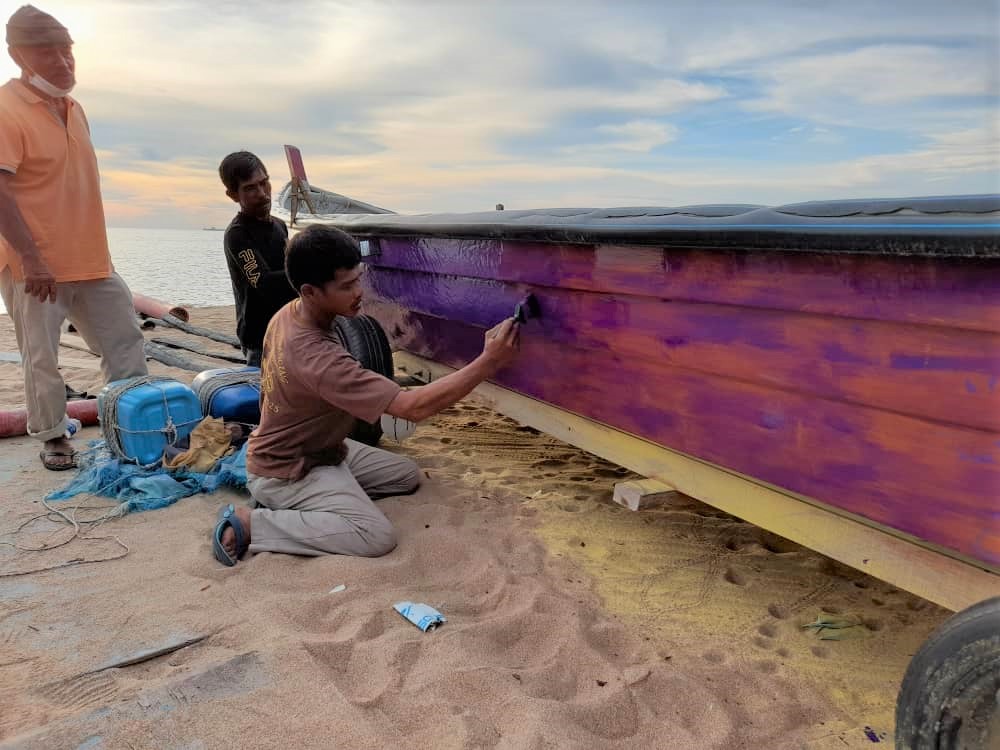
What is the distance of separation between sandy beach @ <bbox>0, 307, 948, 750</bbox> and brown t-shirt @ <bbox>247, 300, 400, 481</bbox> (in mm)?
384

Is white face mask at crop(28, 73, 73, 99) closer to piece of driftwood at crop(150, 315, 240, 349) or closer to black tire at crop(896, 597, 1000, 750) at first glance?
black tire at crop(896, 597, 1000, 750)

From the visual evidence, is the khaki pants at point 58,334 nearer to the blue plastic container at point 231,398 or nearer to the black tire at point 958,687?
the blue plastic container at point 231,398

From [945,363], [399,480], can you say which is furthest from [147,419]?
[945,363]

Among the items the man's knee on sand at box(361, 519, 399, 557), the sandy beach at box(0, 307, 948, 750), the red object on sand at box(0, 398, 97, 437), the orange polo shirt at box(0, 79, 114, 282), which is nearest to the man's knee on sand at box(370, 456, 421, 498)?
the sandy beach at box(0, 307, 948, 750)

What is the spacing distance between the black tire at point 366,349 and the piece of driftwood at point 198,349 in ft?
10.3

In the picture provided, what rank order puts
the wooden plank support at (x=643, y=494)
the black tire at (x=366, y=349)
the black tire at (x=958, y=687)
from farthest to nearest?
the black tire at (x=366, y=349) < the wooden plank support at (x=643, y=494) < the black tire at (x=958, y=687)

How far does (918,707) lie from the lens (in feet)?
4.78

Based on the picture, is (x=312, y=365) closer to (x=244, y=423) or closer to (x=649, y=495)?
(x=649, y=495)

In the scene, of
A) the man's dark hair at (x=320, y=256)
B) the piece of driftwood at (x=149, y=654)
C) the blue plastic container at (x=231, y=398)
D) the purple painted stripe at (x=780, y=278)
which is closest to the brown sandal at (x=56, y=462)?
the blue plastic container at (x=231, y=398)

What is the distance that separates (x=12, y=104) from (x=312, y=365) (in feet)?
6.58

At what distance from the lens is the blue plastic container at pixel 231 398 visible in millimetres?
3928

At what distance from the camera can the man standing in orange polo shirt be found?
3297 mm

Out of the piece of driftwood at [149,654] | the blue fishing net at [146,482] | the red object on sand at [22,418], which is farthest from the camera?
the red object on sand at [22,418]

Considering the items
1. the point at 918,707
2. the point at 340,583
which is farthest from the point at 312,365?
the point at 918,707
